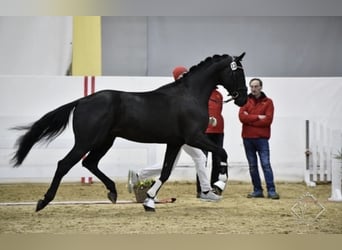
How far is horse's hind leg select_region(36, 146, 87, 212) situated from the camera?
4188 millimetres

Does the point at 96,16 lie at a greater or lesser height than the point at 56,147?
greater

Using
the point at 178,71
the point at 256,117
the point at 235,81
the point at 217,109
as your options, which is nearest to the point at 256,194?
the point at 256,117

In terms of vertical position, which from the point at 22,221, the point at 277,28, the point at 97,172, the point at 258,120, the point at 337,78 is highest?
the point at 277,28

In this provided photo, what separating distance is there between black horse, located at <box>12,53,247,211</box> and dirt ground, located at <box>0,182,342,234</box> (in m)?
0.08

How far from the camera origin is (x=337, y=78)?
4426 millimetres

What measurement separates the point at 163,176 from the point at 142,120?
393 mm

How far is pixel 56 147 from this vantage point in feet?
14.1

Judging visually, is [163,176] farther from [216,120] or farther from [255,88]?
[255,88]

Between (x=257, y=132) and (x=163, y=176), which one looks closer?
(x=163, y=176)

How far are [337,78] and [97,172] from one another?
1.74 m

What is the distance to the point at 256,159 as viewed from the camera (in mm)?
4367

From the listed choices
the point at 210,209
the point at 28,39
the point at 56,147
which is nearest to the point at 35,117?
the point at 56,147

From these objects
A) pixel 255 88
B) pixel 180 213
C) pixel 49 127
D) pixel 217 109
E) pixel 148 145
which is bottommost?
pixel 180 213

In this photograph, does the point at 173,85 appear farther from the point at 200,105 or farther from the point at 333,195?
the point at 333,195
